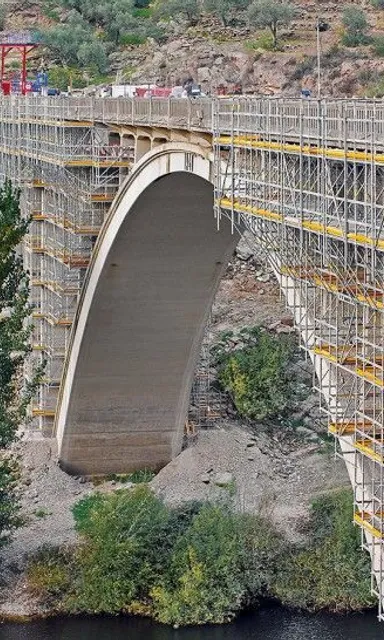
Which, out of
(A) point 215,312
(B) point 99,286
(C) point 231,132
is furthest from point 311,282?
(A) point 215,312


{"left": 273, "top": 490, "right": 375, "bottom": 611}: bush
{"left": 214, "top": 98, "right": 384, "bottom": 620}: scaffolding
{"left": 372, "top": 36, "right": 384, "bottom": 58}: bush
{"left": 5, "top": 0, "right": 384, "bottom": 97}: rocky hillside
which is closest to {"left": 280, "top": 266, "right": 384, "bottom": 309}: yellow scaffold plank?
{"left": 214, "top": 98, "right": 384, "bottom": 620}: scaffolding

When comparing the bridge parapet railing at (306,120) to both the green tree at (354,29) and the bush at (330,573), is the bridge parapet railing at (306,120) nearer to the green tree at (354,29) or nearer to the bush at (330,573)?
the bush at (330,573)

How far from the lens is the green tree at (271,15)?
69875mm

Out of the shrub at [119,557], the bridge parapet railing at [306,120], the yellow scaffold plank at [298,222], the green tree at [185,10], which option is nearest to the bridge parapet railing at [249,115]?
the bridge parapet railing at [306,120]

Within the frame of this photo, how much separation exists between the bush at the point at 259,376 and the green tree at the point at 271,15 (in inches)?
1197

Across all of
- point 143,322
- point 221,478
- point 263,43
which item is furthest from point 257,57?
point 221,478

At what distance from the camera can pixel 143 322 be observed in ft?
118

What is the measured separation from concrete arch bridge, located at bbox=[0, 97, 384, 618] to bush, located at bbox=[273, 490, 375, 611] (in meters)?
5.81

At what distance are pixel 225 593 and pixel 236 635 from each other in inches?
33.4

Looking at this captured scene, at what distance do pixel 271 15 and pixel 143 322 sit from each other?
3629 centimetres

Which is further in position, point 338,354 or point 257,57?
point 257,57

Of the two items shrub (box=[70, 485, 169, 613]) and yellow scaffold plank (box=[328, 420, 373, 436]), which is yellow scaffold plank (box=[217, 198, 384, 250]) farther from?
shrub (box=[70, 485, 169, 613])

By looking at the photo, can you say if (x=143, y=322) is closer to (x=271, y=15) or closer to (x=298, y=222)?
(x=298, y=222)

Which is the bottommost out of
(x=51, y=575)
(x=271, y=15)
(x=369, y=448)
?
(x=51, y=575)
